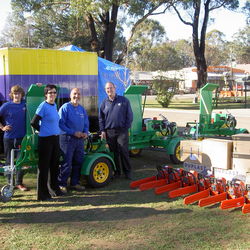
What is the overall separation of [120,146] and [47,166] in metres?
1.67

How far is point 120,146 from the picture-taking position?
22.5ft

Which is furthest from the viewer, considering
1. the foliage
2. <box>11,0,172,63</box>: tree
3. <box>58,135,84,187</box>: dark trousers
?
the foliage

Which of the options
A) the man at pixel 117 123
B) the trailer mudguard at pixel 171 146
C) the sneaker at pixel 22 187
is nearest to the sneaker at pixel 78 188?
the sneaker at pixel 22 187

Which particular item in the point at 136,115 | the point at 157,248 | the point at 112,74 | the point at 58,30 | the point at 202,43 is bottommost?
the point at 157,248

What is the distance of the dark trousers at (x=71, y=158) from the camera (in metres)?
6.06

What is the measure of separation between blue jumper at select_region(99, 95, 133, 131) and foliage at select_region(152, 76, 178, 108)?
20.4 m

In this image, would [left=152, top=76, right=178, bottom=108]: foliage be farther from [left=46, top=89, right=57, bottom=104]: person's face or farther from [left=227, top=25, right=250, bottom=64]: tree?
[left=227, top=25, right=250, bottom=64]: tree

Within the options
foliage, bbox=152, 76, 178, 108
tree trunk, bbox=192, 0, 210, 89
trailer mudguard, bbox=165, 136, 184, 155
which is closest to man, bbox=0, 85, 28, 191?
trailer mudguard, bbox=165, 136, 184, 155

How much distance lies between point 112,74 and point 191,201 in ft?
25.3

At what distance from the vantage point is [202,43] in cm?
3077

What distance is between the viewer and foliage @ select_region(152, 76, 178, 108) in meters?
27.1

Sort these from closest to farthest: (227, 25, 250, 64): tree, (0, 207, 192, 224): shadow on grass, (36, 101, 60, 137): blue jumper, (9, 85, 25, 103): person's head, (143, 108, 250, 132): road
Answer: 1. (0, 207, 192, 224): shadow on grass
2. (36, 101, 60, 137): blue jumper
3. (9, 85, 25, 103): person's head
4. (143, 108, 250, 132): road
5. (227, 25, 250, 64): tree

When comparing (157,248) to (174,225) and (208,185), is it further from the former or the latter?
(208,185)

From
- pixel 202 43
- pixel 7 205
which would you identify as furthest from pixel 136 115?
pixel 202 43
